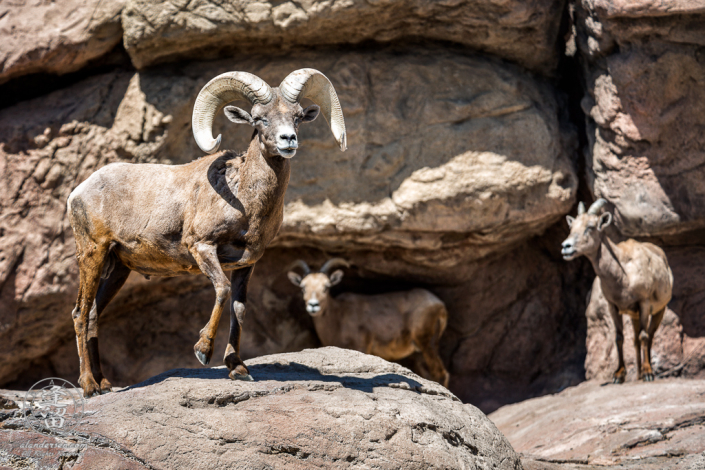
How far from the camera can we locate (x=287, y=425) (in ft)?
14.5

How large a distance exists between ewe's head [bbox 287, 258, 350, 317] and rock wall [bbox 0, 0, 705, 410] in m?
0.31

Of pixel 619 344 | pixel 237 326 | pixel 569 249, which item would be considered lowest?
pixel 619 344

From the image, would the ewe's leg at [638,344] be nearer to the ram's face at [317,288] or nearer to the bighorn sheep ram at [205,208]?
the ram's face at [317,288]

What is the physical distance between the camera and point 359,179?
9.95 m

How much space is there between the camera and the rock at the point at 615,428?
19.8 ft

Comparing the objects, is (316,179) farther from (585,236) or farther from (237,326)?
(237,326)

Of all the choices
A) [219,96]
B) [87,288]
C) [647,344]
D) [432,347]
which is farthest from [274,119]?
[432,347]

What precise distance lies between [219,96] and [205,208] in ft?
3.01

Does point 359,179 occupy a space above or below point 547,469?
above

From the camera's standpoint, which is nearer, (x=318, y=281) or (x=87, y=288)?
(x=87, y=288)

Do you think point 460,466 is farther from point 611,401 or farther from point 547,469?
point 611,401

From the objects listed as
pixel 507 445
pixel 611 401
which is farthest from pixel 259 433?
pixel 611 401

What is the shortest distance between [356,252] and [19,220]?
4845 mm

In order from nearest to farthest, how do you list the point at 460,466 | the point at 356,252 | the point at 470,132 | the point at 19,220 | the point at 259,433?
the point at 259,433
the point at 460,466
the point at 19,220
the point at 470,132
the point at 356,252
